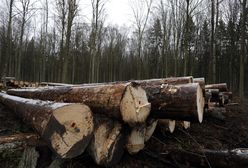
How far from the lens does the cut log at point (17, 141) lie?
11.0ft

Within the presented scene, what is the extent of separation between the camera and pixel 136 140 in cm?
384

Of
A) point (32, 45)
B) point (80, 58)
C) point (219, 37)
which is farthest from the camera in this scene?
point (32, 45)

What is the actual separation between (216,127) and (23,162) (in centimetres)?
493

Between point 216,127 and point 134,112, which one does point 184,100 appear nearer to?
point 134,112

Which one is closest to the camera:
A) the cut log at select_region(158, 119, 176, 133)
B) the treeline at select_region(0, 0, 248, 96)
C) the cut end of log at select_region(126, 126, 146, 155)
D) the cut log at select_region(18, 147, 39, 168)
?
the cut log at select_region(18, 147, 39, 168)

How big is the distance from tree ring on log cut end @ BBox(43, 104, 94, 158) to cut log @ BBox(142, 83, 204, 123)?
109 cm

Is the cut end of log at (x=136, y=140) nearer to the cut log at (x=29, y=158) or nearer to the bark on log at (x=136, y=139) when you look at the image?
the bark on log at (x=136, y=139)

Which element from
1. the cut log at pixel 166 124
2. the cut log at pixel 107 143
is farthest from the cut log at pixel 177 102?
the cut log at pixel 166 124

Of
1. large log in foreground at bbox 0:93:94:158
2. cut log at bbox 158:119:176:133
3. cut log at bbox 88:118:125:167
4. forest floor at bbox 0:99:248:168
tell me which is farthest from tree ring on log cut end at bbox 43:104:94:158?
cut log at bbox 158:119:176:133

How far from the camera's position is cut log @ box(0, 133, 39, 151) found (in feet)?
11.0

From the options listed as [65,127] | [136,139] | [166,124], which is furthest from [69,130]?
Result: [166,124]

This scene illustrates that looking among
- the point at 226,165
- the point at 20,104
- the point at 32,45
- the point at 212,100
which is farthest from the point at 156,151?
the point at 32,45

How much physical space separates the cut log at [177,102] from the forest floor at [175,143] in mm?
656

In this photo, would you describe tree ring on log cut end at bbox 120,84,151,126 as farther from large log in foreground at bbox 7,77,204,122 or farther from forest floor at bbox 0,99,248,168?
forest floor at bbox 0,99,248,168
